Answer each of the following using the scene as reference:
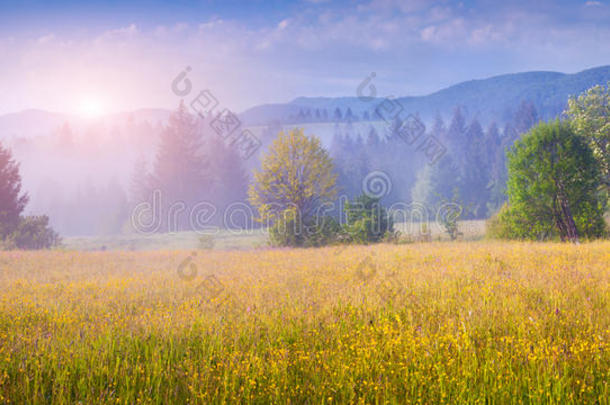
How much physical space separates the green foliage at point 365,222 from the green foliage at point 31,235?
25704mm

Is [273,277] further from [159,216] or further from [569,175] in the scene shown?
[159,216]

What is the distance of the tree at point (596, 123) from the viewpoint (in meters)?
20.6

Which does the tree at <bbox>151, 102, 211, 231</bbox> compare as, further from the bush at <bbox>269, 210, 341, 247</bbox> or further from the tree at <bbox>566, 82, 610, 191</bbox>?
the tree at <bbox>566, 82, 610, 191</bbox>

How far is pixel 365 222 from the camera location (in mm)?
23250

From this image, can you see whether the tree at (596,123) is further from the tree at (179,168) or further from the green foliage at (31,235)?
the tree at (179,168)

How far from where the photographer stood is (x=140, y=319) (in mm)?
5625

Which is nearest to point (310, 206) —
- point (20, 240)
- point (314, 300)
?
point (314, 300)

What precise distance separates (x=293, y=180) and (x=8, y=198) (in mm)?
25572

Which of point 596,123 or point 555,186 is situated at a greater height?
point 596,123

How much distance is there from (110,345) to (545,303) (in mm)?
6935

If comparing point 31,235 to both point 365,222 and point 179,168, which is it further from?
point 179,168

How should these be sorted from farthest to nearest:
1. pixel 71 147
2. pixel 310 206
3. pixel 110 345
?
pixel 71 147 < pixel 310 206 < pixel 110 345

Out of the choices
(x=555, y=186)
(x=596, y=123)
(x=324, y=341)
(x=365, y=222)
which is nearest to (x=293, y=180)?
(x=365, y=222)

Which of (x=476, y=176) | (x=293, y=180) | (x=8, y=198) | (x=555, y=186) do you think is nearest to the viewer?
(x=555, y=186)
